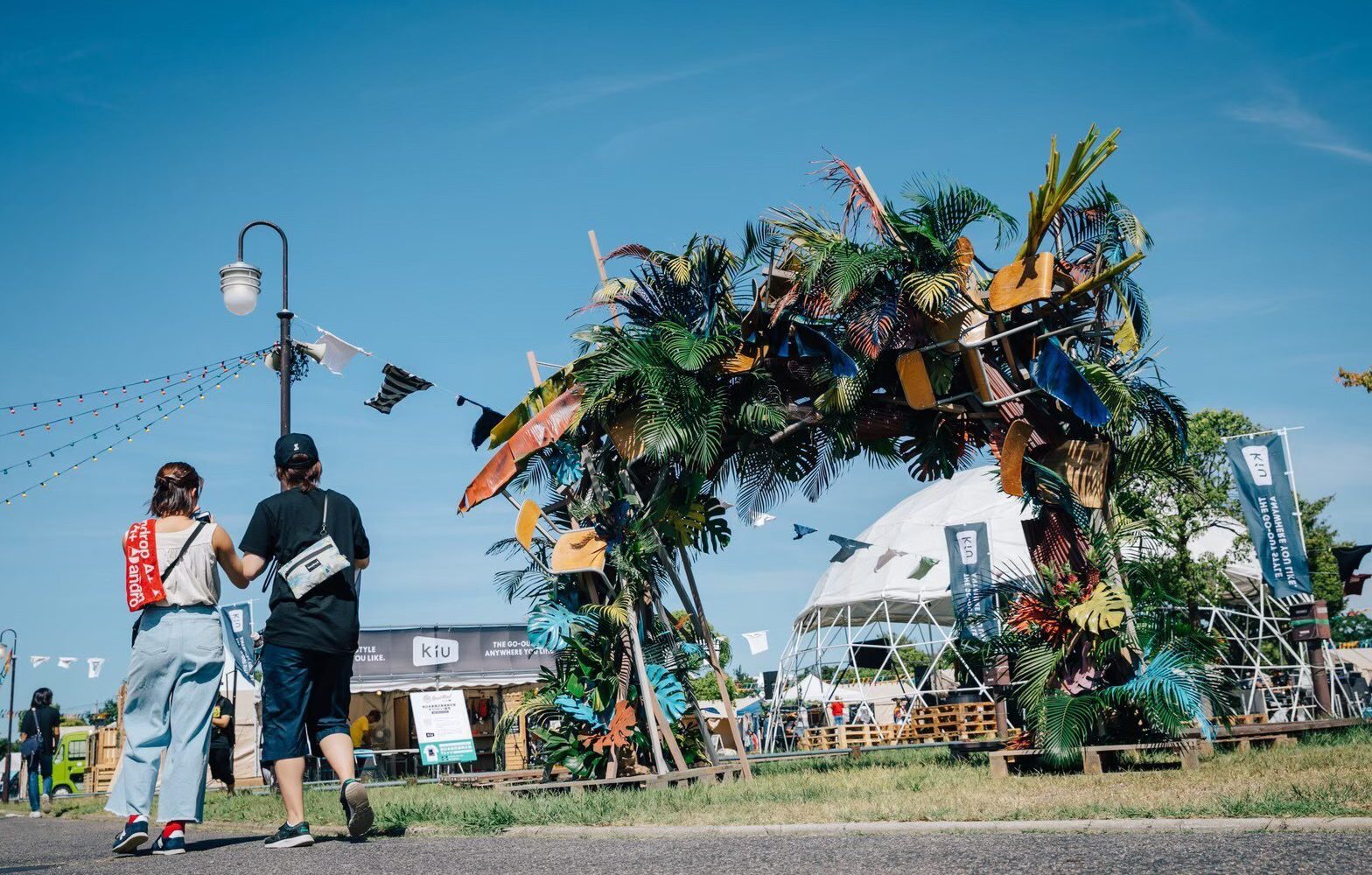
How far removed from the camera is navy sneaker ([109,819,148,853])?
5.11 m

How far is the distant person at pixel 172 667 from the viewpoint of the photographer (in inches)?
210

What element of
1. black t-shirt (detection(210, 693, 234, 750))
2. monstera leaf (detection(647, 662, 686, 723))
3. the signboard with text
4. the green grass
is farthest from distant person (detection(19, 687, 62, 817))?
monstera leaf (detection(647, 662, 686, 723))

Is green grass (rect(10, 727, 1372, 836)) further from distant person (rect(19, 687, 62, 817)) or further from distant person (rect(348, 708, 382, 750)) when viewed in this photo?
distant person (rect(348, 708, 382, 750))

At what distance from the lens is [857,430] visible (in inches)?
386

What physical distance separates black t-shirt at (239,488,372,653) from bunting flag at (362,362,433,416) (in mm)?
7107

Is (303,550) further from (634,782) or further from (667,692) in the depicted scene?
(667,692)

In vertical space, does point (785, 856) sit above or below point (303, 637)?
below

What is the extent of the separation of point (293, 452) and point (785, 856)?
3042 mm

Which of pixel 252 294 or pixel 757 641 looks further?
pixel 757 641

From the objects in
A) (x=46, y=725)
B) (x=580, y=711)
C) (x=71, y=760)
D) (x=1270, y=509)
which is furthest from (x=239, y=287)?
(x=71, y=760)

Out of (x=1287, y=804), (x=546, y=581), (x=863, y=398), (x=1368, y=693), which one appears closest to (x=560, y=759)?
(x=546, y=581)

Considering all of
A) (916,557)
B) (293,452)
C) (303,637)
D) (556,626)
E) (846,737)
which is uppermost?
(916,557)

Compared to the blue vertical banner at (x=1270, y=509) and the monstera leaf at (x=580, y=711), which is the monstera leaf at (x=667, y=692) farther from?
the blue vertical banner at (x=1270, y=509)

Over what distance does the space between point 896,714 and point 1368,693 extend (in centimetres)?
1507
